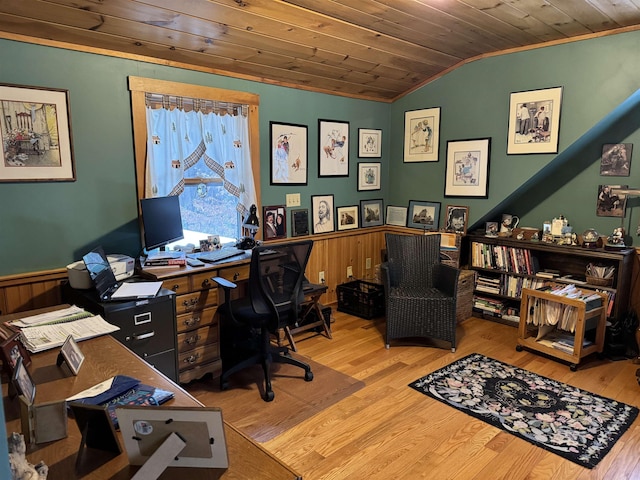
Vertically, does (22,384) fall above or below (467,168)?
below

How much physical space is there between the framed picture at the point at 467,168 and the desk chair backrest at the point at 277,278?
6.97 feet

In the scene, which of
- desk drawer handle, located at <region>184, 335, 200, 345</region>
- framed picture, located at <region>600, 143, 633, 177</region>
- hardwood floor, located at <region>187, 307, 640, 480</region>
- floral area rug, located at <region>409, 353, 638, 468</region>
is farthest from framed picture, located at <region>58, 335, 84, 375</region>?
framed picture, located at <region>600, 143, 633, 177</region>

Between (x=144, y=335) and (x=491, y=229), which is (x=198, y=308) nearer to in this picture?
(x=144, y=335)

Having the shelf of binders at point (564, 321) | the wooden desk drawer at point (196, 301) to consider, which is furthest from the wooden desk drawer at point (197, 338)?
the shelf of binders at point (564, 321)

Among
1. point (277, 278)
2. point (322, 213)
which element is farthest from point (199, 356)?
point (322, 213)

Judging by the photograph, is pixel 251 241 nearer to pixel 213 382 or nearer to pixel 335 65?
pixel 213 382

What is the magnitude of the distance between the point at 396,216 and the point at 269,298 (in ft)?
8.39

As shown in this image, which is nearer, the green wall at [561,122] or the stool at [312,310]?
the green wall at [561,122]

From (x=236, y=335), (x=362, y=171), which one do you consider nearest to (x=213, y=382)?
(x=236, y=335)

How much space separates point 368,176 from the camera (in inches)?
185

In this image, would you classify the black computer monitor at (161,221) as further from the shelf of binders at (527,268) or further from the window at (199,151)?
the shelf of binders at (527,268)

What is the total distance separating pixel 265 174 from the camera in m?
3.79

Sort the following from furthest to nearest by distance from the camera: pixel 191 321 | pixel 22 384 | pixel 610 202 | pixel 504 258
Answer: pixel 504 258 < pixel 610 202 < pixel 191 321 < pixel 22 384

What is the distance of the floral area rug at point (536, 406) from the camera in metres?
2.33
